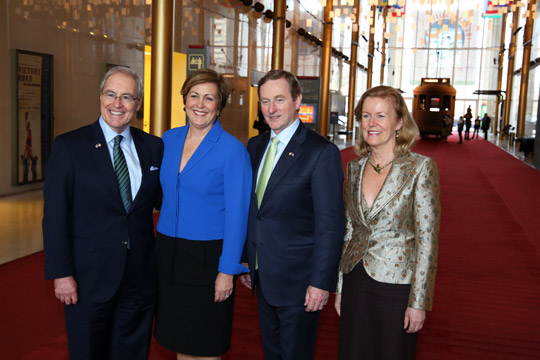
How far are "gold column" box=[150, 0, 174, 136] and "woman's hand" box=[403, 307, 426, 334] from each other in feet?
24.3

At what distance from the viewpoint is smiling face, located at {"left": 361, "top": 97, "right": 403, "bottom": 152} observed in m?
2.41

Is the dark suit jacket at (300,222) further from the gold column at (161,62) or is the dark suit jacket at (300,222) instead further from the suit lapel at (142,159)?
the gold column at (161,62)

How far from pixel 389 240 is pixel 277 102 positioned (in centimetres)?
81

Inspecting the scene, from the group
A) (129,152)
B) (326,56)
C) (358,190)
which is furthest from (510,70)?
(129,152)

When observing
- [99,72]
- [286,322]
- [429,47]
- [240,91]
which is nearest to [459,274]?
[286,322]

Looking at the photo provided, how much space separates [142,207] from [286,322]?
2.90 ft

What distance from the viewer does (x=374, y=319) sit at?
7.92 ft

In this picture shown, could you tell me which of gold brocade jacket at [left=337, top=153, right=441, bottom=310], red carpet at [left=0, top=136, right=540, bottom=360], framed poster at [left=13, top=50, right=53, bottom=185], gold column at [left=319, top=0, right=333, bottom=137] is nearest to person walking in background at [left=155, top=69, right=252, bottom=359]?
gold brocade jacket at [left=337, top=153, right=441, bottom=310]

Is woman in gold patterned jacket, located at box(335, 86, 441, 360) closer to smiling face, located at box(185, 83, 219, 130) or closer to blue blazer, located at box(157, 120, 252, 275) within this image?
blue blazer, located at box(157, 120, 252, 275)

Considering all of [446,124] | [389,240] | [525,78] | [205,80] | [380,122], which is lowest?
[389,240]

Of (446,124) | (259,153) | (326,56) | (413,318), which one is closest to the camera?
(413,318)

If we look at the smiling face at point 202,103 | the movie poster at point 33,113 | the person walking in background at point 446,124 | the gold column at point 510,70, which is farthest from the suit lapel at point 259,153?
the gold column at point 510,70

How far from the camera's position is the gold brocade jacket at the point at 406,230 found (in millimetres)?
2293

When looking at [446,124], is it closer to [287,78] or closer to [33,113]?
[33,113]
